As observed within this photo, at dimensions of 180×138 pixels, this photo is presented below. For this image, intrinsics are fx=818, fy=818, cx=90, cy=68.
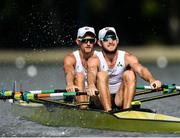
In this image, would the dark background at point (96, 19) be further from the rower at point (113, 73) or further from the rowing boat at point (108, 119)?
the rower at point (113, 73)

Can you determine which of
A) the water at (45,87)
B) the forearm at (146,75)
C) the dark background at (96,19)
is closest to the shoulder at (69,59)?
the water at (45,87)

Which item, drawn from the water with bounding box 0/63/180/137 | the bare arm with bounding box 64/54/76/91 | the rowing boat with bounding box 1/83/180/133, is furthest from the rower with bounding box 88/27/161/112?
the water with bounding box 0/63/180/137

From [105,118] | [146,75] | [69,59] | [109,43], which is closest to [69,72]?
[69,59]

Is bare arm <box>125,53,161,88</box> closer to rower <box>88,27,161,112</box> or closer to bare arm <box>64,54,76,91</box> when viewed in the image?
rower <box>88,27,161,112</box>

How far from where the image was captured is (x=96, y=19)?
151ft

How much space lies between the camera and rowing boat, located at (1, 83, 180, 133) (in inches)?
524

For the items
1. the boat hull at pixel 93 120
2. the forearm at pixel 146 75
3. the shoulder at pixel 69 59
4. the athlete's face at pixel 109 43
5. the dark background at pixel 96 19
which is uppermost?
the dark background at pixel 96 19

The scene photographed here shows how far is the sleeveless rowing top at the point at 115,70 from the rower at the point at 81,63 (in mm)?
402

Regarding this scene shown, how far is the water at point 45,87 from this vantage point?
13813mm

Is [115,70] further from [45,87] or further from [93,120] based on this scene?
[45,87]

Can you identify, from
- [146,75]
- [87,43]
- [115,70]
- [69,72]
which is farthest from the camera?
[87,43]

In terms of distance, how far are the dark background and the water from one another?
9.26 metres

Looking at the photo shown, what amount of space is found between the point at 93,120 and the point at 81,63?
5.91 ft

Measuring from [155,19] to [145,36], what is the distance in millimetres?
1103
